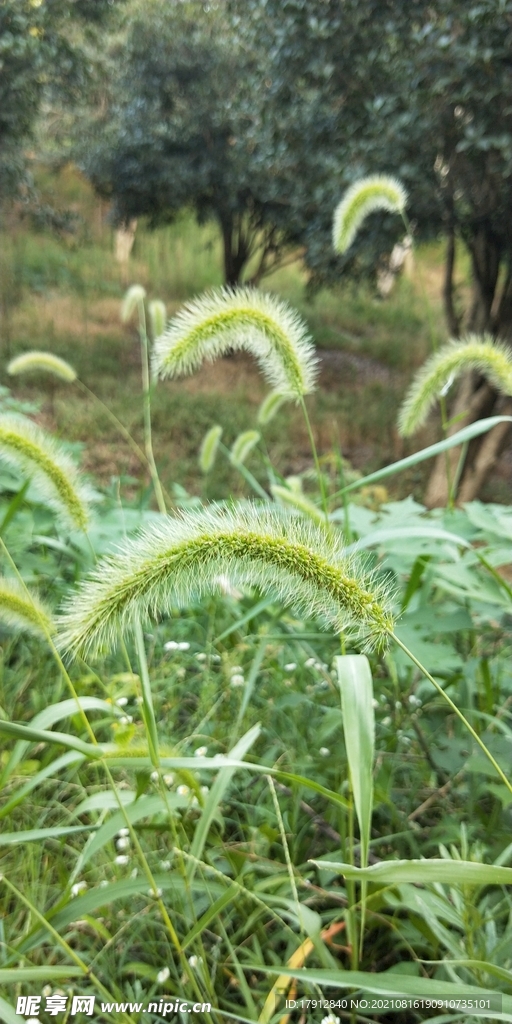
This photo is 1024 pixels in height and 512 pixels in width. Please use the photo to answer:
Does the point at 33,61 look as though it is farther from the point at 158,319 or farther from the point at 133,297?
the point at 158,319

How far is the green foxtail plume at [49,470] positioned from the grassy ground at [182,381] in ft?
7.94

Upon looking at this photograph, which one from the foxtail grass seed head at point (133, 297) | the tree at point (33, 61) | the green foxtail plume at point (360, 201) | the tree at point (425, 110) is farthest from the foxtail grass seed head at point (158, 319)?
the tree at point (33, 61)

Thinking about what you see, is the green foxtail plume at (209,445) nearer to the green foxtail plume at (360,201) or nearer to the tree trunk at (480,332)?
the green foxtail plume at (360,201)

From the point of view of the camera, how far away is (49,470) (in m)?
0.84

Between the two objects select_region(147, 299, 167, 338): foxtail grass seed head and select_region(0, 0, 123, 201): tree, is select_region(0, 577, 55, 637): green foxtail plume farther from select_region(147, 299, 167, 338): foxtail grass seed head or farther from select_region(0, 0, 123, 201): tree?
select_region(0, 0, 123, 201): tree

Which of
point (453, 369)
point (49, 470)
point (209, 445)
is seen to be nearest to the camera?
point (49, 470)

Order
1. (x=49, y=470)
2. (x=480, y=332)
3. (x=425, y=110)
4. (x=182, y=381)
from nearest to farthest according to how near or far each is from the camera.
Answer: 1. (x=49, y=470)
2. (x=425, y=110)
3. (x=480, y=332)
4. (x=182, y=381)

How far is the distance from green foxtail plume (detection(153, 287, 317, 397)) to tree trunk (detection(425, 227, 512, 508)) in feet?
9.71

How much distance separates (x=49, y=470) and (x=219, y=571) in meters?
0.39

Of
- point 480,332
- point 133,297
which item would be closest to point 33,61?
point 133,297

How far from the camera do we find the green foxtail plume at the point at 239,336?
0.84 metres

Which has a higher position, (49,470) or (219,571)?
(49,470)

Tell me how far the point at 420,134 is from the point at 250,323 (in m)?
2.94

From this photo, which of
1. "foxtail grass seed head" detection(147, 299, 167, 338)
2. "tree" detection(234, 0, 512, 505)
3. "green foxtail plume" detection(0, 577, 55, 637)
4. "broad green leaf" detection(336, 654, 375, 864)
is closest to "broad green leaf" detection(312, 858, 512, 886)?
"broad green leaf" detection(336, 654, 375, 864)
